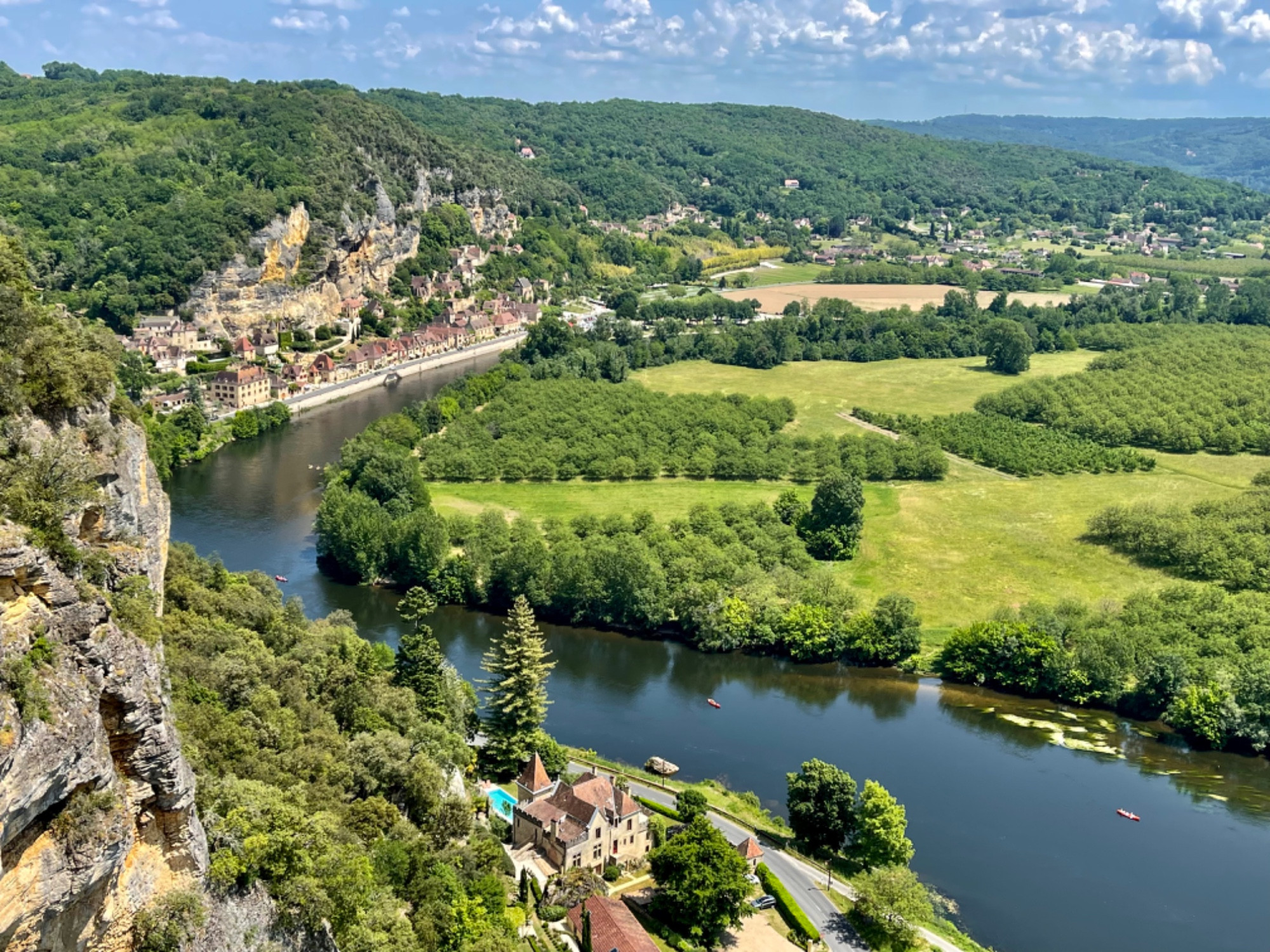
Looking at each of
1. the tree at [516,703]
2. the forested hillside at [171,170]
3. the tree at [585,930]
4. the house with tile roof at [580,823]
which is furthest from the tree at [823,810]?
the forested hillside at [171,170]

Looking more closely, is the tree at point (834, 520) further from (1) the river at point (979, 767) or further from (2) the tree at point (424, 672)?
(2) the tree at point (424, 672)

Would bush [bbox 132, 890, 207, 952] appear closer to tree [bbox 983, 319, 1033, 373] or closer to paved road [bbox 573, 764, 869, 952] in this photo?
paved road [bbox 573, 764, 869, 952]

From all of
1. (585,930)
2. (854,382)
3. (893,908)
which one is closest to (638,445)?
(854,382)

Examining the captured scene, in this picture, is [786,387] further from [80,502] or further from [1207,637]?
[80,502]

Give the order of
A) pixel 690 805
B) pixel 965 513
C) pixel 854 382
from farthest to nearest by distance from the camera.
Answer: pixel 854 382, pixel 965 513, pixel 690 805

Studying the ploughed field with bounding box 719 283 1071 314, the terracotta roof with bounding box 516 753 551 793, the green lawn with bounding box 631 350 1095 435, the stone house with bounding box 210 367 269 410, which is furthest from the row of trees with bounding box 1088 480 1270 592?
the ploughed field with bounding box 719 283 1071 314

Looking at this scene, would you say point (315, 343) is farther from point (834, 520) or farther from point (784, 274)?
point (784, 274)
